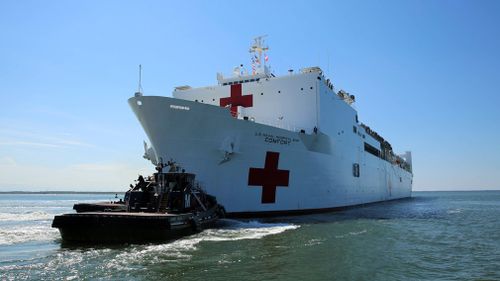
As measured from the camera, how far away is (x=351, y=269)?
6.05m

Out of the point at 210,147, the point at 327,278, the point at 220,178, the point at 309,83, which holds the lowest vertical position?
the point at 327,278

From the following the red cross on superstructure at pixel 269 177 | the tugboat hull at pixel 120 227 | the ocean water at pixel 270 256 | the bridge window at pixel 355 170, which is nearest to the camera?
the ocean water at pixel 270 256

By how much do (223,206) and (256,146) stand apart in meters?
2.14

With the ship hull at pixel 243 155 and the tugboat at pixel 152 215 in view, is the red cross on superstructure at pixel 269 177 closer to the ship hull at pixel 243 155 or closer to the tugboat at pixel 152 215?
the ship hull at pixel 243 155

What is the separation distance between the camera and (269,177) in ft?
40.7

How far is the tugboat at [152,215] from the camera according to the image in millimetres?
8141

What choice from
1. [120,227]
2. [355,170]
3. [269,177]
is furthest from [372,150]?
[120,227]

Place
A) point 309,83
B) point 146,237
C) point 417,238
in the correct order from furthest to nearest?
point 309,83
point 417,238
point 146,237

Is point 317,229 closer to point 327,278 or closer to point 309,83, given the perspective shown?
point 327,278

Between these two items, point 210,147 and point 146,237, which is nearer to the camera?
point 146,237

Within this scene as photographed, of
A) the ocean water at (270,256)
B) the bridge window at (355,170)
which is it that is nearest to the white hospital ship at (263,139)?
the bridge window at (355,170)

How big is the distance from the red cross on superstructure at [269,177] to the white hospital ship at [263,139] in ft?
0.11

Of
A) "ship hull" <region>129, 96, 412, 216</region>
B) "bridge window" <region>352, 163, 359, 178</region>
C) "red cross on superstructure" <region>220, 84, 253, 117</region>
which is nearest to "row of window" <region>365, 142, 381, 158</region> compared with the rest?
"bridge window" <region>352, 163, 359, 178</region>

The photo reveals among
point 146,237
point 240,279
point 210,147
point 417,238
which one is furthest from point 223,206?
point 240,279
